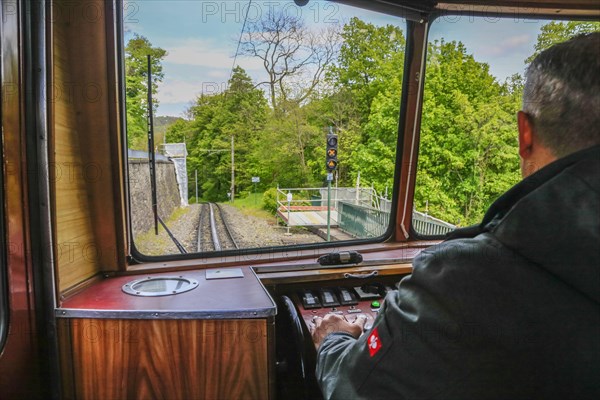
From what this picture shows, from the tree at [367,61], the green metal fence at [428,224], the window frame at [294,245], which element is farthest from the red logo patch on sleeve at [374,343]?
the green metal fence at [428,224]

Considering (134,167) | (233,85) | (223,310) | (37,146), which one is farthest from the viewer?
(233,85)

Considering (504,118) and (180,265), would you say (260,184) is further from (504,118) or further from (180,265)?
(504,118)

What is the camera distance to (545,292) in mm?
744

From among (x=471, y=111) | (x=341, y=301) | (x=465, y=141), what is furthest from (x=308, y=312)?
(x=471, y=111)

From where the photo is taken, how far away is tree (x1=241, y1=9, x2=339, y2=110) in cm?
233

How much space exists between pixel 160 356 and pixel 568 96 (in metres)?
1.59

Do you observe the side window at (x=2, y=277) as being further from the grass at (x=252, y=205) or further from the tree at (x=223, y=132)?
the grass at (x=252, y=205)

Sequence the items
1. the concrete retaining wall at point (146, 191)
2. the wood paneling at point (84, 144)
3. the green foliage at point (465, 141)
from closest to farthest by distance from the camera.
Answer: the wood paneling at point (84, 144), the concrete retaining wall at point (146, 191), the green foliage at point (465, 141)

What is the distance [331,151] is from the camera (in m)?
2.67

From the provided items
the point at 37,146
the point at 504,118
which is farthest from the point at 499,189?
the point at 37,146

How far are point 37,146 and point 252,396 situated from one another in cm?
126

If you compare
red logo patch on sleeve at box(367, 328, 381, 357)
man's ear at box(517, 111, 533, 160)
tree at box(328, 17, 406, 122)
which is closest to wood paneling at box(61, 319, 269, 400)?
red logo patch on sleeve at box(367, 328, 381, 357)

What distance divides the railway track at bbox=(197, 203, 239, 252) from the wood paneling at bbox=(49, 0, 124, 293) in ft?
1.48

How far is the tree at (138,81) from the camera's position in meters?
2.10
